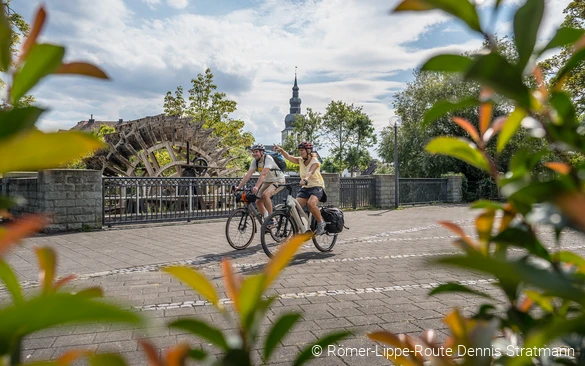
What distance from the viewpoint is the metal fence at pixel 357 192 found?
18.4 m

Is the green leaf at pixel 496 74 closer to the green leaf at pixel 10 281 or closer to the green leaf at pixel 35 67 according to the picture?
the green leaf at pixel 35 67

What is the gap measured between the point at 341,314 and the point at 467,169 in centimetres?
2484

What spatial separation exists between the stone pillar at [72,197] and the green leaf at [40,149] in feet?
36.1

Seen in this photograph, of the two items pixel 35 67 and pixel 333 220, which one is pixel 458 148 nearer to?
pixel 35 67

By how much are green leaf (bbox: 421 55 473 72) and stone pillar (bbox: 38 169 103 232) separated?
1104 cm

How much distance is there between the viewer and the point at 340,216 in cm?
712

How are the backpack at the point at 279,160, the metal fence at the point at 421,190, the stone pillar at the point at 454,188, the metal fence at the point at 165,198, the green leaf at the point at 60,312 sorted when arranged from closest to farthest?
the green leaf at the point at 60,312, the backpack at the point at 279,160, the metal fence at the point at 165,198, the metal fence at the point at 421,190, the stone pillar at the point at 454,188

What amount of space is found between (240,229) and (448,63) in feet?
23.3

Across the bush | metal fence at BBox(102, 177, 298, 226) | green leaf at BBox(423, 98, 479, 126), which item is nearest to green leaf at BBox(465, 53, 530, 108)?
the bush

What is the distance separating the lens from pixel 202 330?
50cm

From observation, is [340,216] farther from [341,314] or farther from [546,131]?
[546,131]

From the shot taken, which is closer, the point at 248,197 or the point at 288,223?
the point at 288,223

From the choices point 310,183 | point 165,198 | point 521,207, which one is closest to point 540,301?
point 521,207

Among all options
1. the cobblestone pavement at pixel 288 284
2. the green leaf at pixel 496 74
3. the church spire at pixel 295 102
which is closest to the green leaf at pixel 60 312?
the cobblestone pavement at pixel 288 284
